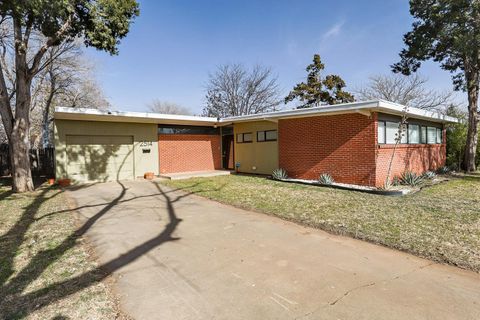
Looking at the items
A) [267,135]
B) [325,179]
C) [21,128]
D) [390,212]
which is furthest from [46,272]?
[267,135]

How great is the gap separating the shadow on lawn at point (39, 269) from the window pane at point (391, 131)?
741 centimetres

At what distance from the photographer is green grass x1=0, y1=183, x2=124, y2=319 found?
8.52ft

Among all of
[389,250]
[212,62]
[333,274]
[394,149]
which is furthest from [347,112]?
[212,62]

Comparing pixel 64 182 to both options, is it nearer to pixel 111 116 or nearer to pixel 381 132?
pixel 111 116

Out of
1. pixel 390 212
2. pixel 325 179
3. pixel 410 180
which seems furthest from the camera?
pixel 325 179

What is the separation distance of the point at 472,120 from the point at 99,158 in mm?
16687

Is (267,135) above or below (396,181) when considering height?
above

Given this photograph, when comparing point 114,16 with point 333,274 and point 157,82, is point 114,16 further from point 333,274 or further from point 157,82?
point 157,82

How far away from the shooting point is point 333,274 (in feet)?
10.8

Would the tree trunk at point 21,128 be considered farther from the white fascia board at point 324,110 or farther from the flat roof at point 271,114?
the white fascia board at point 324,110

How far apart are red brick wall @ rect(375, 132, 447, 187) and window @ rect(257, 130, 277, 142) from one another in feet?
14.7

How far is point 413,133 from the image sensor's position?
1109 cm

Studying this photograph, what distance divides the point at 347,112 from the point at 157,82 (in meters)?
17.1

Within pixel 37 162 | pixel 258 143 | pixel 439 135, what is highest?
pixel 439 135
